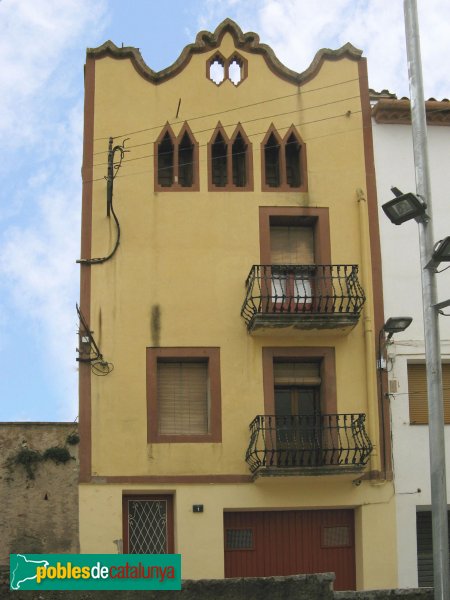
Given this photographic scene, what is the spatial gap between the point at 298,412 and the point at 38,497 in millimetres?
5225

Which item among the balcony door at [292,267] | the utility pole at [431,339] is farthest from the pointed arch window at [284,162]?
the utility pole at [431,339]

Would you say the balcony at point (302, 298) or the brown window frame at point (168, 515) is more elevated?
the balcony at point (302, 298)

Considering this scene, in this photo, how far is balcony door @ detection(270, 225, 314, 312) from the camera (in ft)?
64.3

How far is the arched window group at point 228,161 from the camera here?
67.6 feet

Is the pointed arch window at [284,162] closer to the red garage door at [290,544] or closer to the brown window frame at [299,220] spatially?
the brown window frame at [299,220]

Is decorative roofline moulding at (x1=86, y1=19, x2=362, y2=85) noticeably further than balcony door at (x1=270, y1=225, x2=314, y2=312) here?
Yes

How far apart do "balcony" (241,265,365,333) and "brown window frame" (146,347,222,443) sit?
3.34 feet

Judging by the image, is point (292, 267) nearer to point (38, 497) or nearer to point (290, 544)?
point (290, 544)

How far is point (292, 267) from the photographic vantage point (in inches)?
783

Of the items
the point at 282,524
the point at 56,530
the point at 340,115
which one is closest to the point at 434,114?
the point at 340,115

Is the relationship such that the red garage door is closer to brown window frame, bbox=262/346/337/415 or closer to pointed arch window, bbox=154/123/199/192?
brown window frame, bbox=262/346/337/415

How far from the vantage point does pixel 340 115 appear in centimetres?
2108

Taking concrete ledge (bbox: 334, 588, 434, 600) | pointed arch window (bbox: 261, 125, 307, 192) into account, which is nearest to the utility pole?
concrete ledge (bbox: 334, 588, 434, 600)

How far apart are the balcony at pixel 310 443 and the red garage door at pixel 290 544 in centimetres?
117
